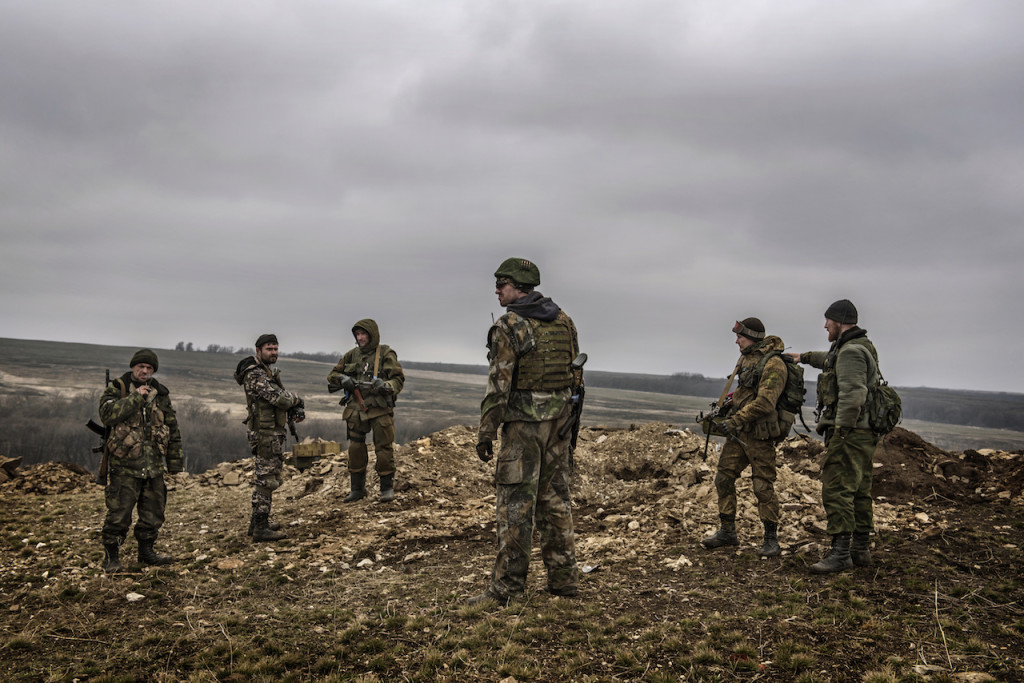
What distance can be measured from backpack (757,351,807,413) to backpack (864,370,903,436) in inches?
32.9

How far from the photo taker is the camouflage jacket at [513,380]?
5031mm

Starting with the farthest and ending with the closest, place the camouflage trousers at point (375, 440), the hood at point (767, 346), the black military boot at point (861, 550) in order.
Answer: the camouflage trousers at point (375, 440) → the hood at point (767, 346) → the black military boot at point (861, 550)

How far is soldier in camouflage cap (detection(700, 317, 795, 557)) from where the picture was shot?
6551 millimetres

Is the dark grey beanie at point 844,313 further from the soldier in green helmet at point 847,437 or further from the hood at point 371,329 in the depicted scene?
the hood at point 371,329

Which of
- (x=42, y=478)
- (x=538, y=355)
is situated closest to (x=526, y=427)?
(x=538, y=355)

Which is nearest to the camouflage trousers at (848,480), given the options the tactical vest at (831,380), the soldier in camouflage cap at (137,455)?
the tactical vest at (831,380)

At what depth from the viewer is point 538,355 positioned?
17.0 ft

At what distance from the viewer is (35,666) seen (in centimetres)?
422

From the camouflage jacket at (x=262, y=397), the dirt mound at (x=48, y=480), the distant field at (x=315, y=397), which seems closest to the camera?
the camouflage jacket at (x=262, y=397)

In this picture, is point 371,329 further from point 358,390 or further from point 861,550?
point 861,550

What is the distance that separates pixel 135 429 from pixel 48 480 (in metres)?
7.19

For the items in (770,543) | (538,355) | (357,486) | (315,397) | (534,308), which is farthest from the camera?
(315,397)

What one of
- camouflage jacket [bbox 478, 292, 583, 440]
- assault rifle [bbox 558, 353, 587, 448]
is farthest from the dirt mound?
assault rifle [bbox 558, 353, 587, 448]

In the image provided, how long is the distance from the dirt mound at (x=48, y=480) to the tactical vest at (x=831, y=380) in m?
12.7
